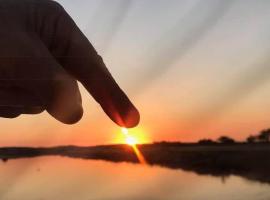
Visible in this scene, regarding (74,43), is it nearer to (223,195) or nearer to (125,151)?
(125,151)

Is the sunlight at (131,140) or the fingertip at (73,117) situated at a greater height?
the sunlight at (131,140)

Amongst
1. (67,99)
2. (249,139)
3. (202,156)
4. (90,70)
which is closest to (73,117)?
(67,99)

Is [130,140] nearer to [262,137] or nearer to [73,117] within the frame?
[73,117]

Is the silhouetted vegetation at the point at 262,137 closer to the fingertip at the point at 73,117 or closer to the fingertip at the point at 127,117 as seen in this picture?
the fingertip at the point at 127,117

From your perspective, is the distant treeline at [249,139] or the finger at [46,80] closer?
the distant treeline at [249,139]

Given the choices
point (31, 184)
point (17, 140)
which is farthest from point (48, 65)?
point (31, 184)

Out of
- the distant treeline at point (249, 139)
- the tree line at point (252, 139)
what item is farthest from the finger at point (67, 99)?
the tree line at point (252, 139)

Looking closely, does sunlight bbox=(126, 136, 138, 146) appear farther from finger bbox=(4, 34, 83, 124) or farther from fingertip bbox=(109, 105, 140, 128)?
finger bbox=(4, 34, 83, 124)

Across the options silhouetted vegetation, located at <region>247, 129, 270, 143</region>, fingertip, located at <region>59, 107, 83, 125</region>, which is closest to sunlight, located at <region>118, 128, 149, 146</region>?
fingertip, located at <region>59, 107, 83, 125</region>
